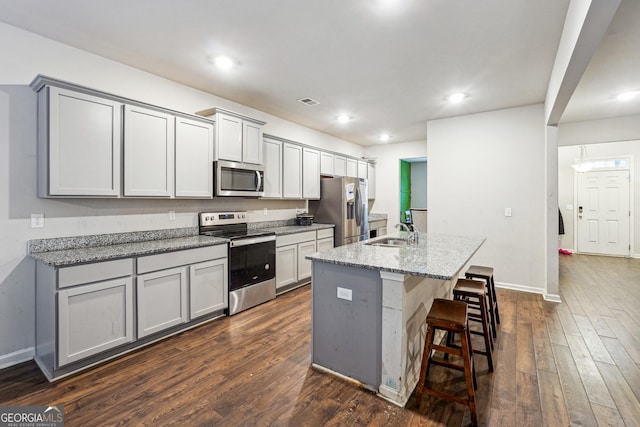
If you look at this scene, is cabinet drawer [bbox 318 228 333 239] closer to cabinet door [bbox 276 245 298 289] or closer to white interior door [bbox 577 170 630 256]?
cabinet door [bbox 276 245 298 289]

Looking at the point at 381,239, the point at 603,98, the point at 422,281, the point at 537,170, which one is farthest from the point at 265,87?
the point at 603,98

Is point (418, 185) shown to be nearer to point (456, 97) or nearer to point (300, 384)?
point (456, 97)

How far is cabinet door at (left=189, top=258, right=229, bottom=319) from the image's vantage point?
9.75 ft

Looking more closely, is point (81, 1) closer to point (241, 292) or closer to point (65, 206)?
point (65, 206)

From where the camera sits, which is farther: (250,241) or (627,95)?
(627,95)

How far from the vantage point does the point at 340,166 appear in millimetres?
5707

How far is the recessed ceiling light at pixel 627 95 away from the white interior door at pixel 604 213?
373cm

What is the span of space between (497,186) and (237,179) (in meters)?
3.72

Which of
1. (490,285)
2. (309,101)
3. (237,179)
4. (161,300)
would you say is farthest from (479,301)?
(309,101)

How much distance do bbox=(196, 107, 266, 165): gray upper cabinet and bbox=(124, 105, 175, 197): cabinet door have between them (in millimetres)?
525

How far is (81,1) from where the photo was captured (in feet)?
6.79

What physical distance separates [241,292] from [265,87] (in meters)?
2.43

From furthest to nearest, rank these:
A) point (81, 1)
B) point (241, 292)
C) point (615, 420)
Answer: point (241, 292)
point (81, 1)
point (615, 420)

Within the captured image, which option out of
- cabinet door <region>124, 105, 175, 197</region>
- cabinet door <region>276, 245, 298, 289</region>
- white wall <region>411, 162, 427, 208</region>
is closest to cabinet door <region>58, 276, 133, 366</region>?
cabinet door <region>124, 105, 175, 197</region>
